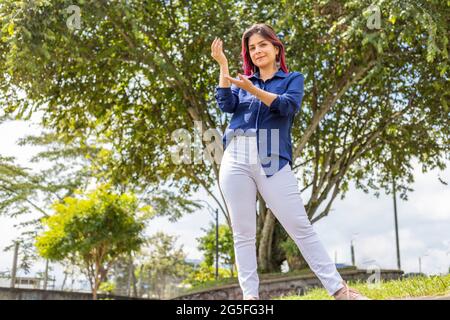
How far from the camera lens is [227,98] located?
336 cm

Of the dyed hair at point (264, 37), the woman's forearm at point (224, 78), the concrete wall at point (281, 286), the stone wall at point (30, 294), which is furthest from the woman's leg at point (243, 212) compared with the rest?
the stone wall at point (30, 294)

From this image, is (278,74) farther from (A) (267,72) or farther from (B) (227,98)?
(B) (227,98)

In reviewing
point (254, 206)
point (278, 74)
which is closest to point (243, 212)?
point (254, 206)

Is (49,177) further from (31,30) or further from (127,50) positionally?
(31,30)

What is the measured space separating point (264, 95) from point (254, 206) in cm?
68

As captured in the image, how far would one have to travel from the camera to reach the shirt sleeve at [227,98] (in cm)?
334

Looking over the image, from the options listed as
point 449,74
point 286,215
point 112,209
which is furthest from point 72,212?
point 286,215

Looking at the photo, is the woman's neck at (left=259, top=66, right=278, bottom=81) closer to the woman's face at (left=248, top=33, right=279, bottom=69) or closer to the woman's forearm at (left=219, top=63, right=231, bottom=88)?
the woman's face at (left=248, top=33, right=279, bottom=69)

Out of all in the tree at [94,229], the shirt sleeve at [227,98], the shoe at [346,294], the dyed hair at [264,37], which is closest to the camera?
the shoe at [346,294]

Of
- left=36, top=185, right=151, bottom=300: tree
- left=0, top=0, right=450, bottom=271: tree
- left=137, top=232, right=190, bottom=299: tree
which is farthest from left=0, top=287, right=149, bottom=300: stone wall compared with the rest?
left=137, top=232, right=190, bottom=299: tree

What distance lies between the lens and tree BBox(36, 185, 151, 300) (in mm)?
17188

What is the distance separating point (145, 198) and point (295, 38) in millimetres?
14940

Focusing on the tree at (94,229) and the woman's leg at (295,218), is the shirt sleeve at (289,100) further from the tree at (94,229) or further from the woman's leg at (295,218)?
the tree at (94,229)
